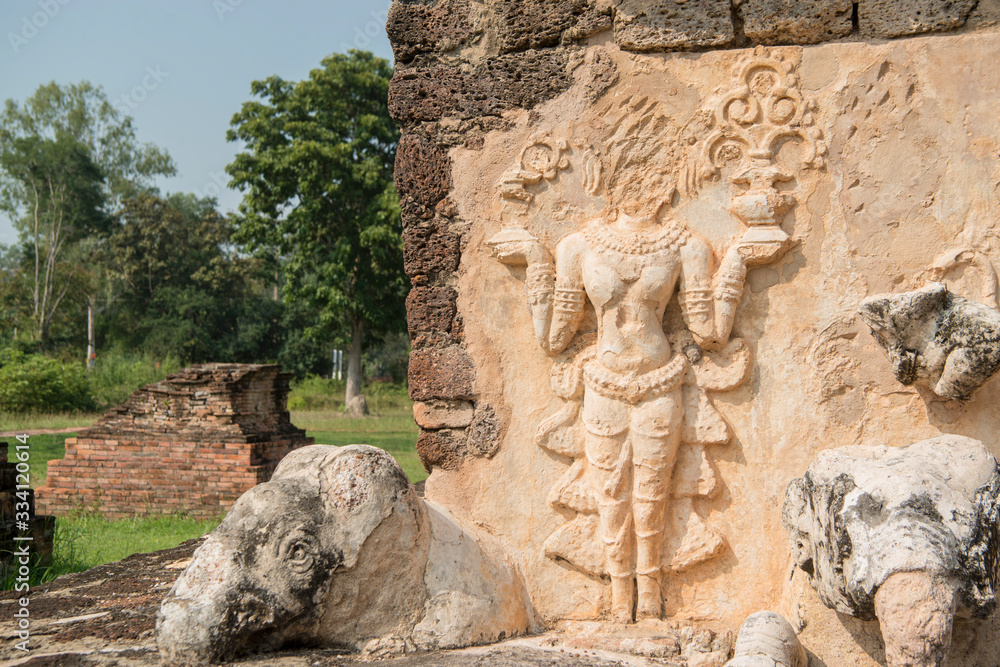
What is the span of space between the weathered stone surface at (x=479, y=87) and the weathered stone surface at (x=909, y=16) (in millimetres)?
1087

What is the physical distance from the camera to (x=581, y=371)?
304 cm

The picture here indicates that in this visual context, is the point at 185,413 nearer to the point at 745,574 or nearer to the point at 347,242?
the point at 745,574

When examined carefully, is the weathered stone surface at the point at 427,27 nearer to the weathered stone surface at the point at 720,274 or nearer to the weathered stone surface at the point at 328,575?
the weathered stone surface at the point at 720,274

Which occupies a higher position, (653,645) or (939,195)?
(939,195)

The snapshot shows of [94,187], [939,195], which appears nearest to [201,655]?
[939,195]

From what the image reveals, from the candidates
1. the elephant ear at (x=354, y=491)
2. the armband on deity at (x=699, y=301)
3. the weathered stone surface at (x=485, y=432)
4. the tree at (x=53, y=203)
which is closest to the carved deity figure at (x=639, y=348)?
the armband on deity at (x=699, y=301)

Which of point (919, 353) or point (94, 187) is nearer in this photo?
point (919, 353)

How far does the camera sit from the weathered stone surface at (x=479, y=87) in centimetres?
314

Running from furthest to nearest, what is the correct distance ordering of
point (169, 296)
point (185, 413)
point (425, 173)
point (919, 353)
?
point (169, 296) → point (185, 413) → point (425, 173) → point (919, 353)

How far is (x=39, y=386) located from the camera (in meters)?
16.4

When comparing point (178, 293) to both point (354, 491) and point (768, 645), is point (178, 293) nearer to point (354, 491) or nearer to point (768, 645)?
point (354, 491)

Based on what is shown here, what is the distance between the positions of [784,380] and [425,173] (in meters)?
1.59

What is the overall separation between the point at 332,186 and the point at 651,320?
16868 millimetres
